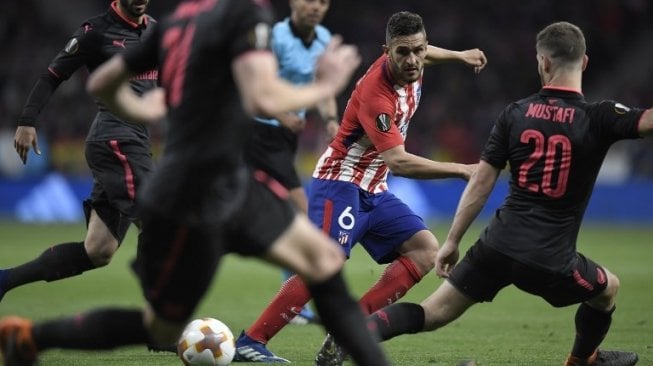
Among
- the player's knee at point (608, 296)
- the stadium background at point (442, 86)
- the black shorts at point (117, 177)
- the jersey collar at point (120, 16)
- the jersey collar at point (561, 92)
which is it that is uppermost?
the jersey collar at point (561, 92)

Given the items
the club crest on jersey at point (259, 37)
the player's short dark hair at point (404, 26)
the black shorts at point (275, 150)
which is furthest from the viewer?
the black shorts at point (275, 150)

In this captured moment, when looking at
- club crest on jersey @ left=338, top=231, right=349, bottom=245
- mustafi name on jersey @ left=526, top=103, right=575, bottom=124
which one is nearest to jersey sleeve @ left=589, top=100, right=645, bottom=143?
mustafi name on jersey @ left=526, top=103, right=575, bottom=124

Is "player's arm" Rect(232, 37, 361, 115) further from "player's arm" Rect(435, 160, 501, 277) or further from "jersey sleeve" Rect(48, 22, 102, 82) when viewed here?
"jersey sleeve" Rect(48, 22, 102, 82)

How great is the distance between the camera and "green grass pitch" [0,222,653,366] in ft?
22.3

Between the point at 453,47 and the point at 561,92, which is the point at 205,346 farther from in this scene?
the point at 453,47

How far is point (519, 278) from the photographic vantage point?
550 cm

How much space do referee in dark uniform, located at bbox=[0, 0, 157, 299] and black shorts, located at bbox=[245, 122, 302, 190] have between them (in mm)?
808

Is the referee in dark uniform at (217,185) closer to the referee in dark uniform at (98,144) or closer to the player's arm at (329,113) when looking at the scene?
the referee in dark uniform at (98,144)

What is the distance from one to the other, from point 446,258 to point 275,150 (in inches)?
102

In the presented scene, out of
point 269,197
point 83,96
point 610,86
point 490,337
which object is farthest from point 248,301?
point 610,86

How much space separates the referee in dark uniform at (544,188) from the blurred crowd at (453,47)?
51.4 feet

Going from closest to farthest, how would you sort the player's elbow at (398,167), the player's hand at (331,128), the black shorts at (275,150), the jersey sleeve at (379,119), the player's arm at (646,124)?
the player's arm at (646,124) → the player's elbow at (398,167) → the jersey sleeve at (379,119) → the black shorts at (275,150) → the player's hand at (331,128)

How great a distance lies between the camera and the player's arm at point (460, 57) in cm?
700

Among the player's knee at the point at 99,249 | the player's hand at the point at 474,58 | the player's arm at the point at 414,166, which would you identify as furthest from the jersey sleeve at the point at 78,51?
the player's hand at the point at 474,58
